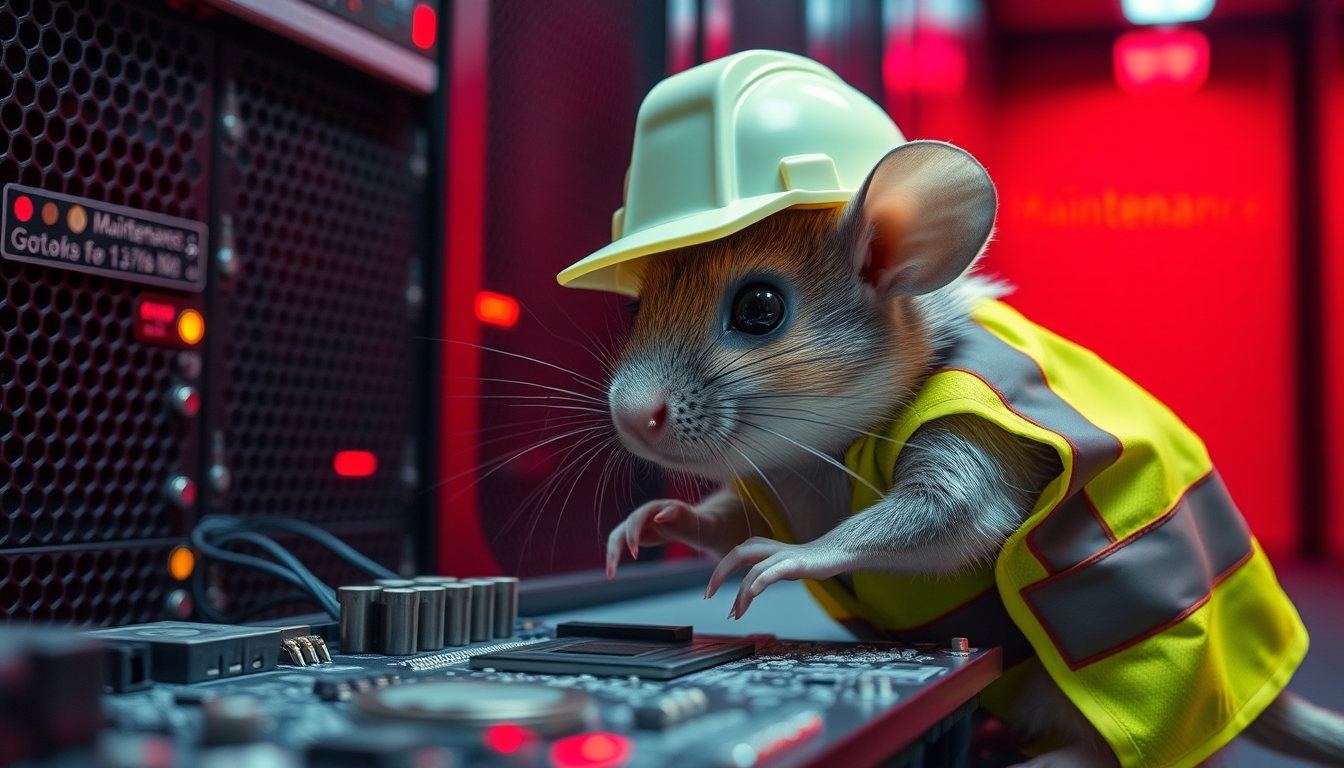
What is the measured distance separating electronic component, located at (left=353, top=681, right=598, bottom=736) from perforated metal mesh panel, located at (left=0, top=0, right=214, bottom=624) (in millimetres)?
594

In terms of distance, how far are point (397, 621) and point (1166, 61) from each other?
189 inches

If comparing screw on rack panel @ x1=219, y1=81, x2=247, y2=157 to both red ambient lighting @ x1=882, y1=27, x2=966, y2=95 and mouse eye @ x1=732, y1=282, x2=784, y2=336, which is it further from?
red ambient lighting @ x1=882, y1=27, x2=966, y2=95

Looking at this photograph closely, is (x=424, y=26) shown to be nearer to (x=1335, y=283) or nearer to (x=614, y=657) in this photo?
(x=614, y=657)

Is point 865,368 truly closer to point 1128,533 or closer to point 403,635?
point 1128,533

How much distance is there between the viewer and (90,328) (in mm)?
1125

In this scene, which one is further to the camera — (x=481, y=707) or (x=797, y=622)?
(x=797, y=622)

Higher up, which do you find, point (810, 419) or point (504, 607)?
point (810, 419)

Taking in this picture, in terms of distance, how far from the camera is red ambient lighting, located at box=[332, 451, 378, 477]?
1441 mm

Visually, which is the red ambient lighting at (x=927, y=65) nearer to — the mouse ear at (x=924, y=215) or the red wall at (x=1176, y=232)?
the red wall at (x=1176, y=232)

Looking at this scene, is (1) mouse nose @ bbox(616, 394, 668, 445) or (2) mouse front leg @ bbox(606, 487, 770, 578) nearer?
(1) mouse nose @ bbox(616, 394, 668, 445)

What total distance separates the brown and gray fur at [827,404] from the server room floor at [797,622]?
24 cm

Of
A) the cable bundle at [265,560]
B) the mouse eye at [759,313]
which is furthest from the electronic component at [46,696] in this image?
the mouse eye at [759,313]

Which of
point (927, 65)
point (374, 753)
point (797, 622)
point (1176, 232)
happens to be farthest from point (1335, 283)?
point (374, 753)

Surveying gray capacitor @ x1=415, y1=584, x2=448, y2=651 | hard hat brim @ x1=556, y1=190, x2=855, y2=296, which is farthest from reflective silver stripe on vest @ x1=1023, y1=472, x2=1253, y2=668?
gray capacitor @ x1=415, y1=584, x2=448, y2=651
